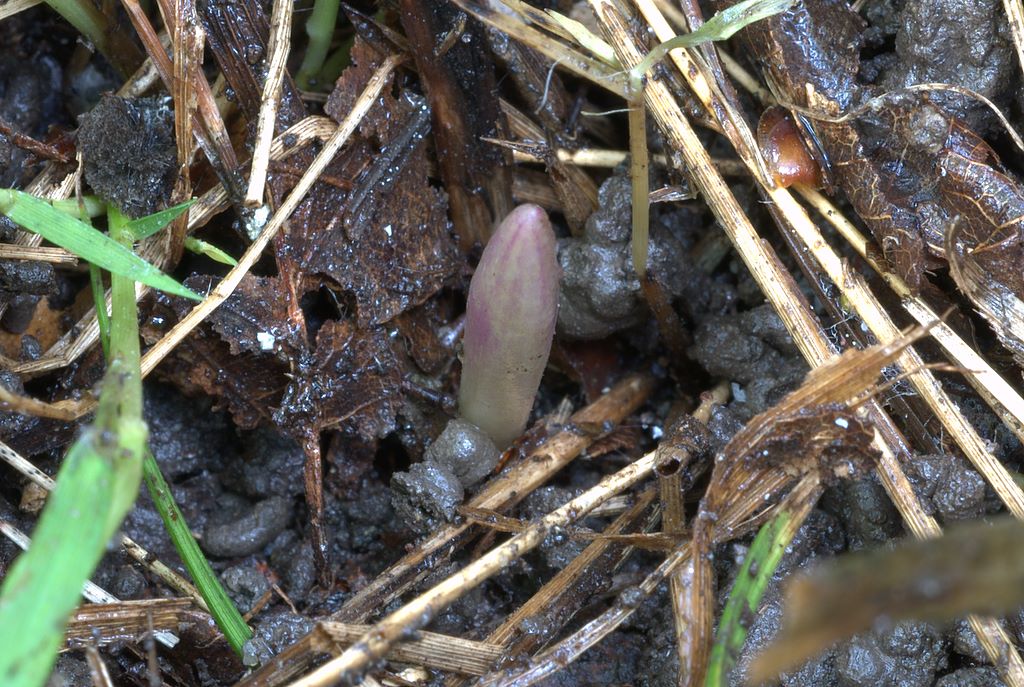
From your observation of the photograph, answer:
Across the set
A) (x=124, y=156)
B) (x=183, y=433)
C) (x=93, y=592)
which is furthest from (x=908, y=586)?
(x=183, y=433)

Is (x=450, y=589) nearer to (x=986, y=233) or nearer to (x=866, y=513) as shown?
(x=866, y=513)

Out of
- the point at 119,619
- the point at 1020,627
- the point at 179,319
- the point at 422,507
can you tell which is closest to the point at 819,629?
the point at 1020,627

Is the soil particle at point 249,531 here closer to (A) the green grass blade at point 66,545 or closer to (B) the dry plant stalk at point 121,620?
(B) the dry plant stalk at point 121,620

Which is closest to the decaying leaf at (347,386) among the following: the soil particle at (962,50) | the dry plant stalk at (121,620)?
the dry plant stalk at (121,620)

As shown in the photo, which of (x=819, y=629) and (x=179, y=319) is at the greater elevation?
(x=179, y=319)

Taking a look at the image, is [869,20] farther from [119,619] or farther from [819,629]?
[119,619]

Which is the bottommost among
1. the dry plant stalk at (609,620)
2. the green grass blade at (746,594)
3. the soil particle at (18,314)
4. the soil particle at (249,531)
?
the green grass blade at (746,594)
